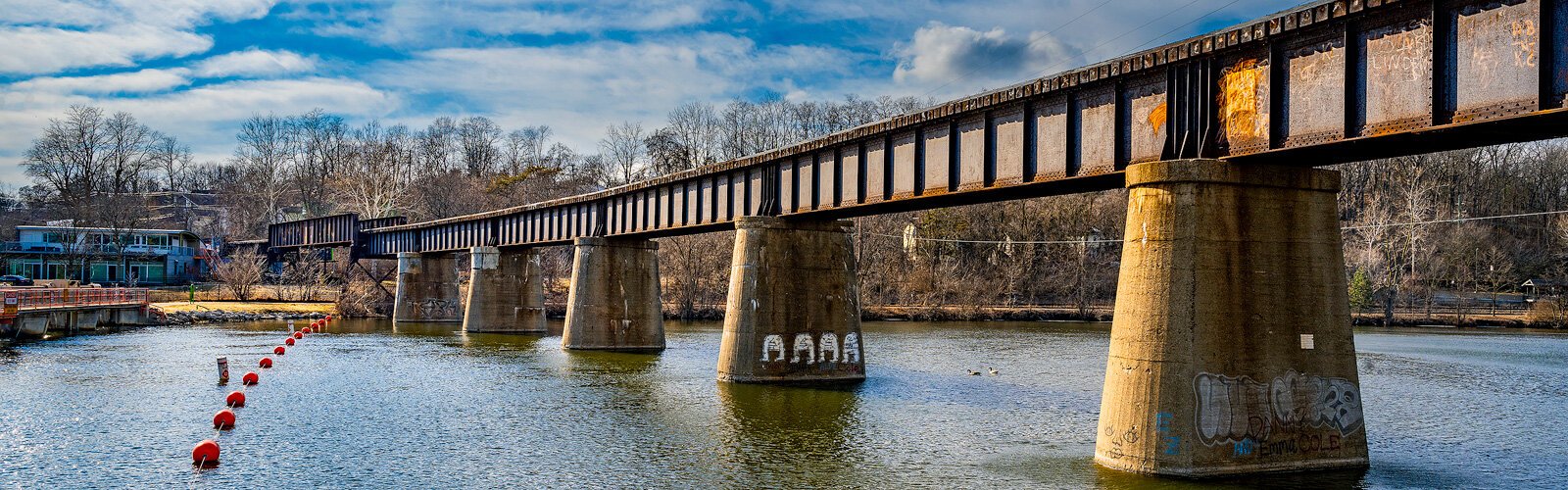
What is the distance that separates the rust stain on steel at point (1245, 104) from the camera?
18922 mm

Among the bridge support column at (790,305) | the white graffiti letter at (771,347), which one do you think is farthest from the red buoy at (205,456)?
the white graffiti letter at (771,347)

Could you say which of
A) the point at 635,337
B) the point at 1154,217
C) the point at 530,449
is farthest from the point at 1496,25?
the point at 635,337

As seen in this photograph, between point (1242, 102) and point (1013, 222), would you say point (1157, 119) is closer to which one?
point (1242, 102)

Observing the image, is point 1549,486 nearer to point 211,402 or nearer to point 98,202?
point 211,402

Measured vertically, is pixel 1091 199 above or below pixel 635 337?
above

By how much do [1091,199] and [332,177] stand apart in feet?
286

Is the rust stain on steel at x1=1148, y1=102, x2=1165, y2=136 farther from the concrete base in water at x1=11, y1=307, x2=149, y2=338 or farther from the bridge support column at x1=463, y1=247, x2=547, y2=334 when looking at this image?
the concrete base in water at x1=11, y1=307, x2=149, y2=338

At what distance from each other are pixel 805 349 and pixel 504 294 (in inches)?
1432

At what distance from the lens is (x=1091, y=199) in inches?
4173

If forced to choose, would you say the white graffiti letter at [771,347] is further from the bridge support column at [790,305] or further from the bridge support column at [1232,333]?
the bridge support column at [1232,333]

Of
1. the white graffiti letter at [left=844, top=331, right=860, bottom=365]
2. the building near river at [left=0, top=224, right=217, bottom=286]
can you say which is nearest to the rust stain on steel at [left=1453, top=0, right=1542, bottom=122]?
the white graffiti letter at [left=844, top=331, right=860, bottom=365]

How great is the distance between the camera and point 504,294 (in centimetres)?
6856

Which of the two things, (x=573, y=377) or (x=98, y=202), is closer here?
(x=573, y=377)

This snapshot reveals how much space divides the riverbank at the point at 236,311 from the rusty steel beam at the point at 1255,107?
63.0m
